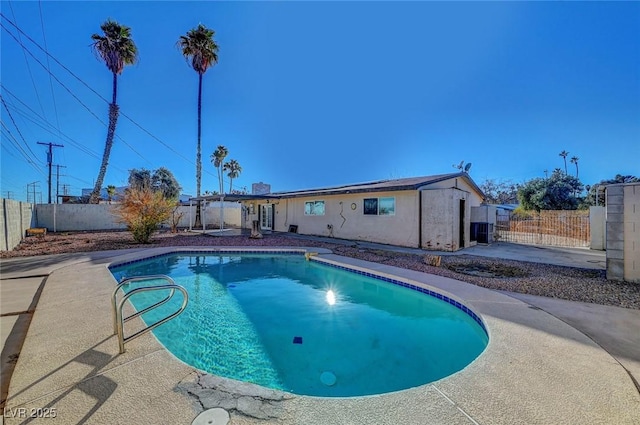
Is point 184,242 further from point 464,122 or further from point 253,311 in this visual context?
point 464,122

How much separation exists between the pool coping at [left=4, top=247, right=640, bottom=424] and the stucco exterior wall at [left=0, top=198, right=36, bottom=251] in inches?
414

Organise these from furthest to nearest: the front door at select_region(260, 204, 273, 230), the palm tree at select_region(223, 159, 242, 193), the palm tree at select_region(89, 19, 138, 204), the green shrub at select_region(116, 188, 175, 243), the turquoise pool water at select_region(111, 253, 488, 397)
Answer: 1. the palm tree at select_region(223, 159, 242, 193)
2. the front door at select_region(260, 204, 273, 230)
3. the palm tree at select_region(89, 19, 138, 204)
4. the green shrub at select_region(116, 188, 175, 243)
5. the turquoise pool water at select_region(111, 253, 488, 397)

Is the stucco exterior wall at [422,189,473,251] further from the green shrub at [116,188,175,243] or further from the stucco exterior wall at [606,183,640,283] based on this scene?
the green shrub at [116,188,175,243]

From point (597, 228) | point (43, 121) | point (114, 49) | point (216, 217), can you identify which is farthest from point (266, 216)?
point (597, 228)

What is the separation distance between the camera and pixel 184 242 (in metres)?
13.4

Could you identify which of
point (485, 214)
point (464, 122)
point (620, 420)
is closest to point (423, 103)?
point (464, 122)

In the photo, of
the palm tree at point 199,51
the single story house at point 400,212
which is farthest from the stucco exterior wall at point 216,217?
the single story house at point 400,212

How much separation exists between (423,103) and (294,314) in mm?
19785

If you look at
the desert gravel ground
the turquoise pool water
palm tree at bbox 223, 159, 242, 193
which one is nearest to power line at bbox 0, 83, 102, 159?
the desert gravel ground

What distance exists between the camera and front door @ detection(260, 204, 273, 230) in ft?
68.2

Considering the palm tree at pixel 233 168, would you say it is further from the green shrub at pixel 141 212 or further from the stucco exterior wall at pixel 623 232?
the stucco exterior wall at pixel 623 232

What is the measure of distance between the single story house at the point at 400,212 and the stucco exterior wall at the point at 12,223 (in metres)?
9.04

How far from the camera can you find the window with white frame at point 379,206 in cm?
1279

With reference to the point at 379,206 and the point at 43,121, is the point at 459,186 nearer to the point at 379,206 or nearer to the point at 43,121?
the point at 379,206
